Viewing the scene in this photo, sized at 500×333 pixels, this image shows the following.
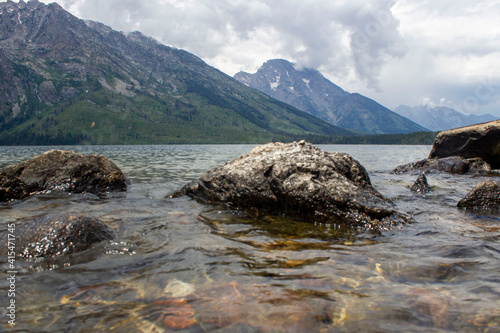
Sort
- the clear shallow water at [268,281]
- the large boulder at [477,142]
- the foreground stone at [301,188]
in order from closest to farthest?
the clear shallow water at [268,281] → the foreground stone at [301,188] → the large boulder at [477,142]

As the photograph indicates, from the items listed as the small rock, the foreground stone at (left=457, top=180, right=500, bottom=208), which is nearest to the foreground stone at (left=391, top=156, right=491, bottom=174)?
the foreground stone at (left=457, top=180, right=500, bottom=208)

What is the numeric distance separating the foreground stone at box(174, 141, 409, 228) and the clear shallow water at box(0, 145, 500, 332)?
649 millimetres

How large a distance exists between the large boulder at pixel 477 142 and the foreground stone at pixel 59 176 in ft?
92.0

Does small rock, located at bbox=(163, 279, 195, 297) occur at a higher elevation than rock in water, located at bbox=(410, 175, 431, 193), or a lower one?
lower

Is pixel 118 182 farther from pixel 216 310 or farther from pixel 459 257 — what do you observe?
pixel 459 257

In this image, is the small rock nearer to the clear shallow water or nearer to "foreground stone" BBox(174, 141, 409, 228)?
the clear shallow water

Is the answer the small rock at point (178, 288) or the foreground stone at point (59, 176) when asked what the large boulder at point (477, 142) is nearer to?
the foreground stone at point (59, 176)

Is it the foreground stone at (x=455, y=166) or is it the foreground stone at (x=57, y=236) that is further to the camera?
the foreground stone at (x=455, y=166)

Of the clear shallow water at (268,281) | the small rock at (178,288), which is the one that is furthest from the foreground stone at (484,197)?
the small rock at (178,288)

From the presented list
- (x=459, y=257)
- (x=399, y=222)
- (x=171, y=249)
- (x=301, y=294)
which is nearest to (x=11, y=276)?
(x=171, y=249)

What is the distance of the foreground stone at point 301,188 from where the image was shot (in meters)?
8.18

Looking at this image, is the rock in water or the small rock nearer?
the small rock

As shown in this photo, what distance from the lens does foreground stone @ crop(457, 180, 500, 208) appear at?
9859 millimetres

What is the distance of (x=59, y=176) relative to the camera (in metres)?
12.8
